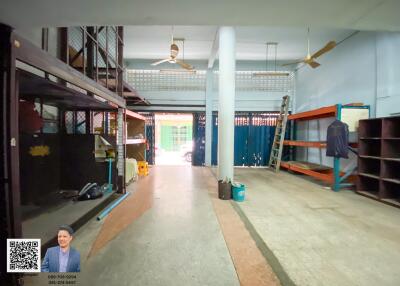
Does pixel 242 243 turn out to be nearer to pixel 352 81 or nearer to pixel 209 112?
pixel 352 81

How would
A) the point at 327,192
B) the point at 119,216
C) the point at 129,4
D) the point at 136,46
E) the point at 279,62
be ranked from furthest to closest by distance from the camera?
the point at 279,62, the point at 136,46, the point at 327,192, the point at 119,216, the point at 129,4

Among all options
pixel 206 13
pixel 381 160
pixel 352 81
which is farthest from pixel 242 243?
pixel 352 81

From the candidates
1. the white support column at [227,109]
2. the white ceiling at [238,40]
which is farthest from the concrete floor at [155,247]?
the white ceiling at [238,40]

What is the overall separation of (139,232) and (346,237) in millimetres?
2619

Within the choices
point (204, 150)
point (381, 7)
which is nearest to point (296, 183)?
point (204, 150)

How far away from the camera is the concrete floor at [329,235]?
2031mm

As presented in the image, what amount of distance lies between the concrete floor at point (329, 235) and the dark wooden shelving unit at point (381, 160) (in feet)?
1.30

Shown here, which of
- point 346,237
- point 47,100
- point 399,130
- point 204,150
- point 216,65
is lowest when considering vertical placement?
point 346,237

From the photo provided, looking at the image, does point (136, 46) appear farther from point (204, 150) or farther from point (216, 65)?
point (204, 150)

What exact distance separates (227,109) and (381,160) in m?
3.24

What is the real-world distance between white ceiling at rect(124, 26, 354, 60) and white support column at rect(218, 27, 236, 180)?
204 cm

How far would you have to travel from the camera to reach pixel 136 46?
8047 mm

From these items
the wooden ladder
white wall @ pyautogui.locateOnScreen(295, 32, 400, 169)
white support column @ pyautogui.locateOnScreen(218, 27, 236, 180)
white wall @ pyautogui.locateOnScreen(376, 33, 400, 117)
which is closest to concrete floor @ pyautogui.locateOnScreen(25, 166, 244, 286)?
white support column @ pyautogui.locateOnScreen(218, 27, 236, 180)

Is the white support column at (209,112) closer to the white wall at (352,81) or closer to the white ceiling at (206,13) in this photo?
the white wall at (352,81)
